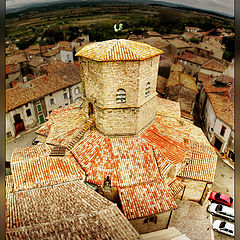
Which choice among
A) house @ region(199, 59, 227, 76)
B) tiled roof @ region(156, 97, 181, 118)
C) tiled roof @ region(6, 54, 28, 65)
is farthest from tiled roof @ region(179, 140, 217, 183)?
tiled roof @ region(6, 54, 28, 65)

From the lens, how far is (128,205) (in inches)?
517

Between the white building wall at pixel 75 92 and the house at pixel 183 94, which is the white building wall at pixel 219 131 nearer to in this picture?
the house at pixel 183 94

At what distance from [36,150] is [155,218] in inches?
427

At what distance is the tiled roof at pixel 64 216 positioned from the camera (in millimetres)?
7977

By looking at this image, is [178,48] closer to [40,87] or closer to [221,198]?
[40,87]

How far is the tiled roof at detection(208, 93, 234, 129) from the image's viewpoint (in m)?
25.0

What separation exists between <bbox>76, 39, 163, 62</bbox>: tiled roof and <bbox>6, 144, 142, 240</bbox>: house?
7.82 meters

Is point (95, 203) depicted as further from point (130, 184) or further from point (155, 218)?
point (155, 218)

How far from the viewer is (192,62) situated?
4462cm

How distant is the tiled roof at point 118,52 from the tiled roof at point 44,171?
316 inches

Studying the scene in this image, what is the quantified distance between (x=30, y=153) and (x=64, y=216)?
24.9 ft

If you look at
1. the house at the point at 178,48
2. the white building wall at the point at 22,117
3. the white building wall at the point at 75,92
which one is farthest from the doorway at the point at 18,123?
the house at the point at 178,48

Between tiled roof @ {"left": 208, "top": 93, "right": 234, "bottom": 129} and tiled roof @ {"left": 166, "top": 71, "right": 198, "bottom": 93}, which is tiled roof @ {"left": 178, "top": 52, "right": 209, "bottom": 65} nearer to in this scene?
tiled roof @ {"left": 166, "top": 71, "right": 198, "bottom": 93}

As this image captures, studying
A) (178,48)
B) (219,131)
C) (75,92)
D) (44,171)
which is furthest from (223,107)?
(178,48)
